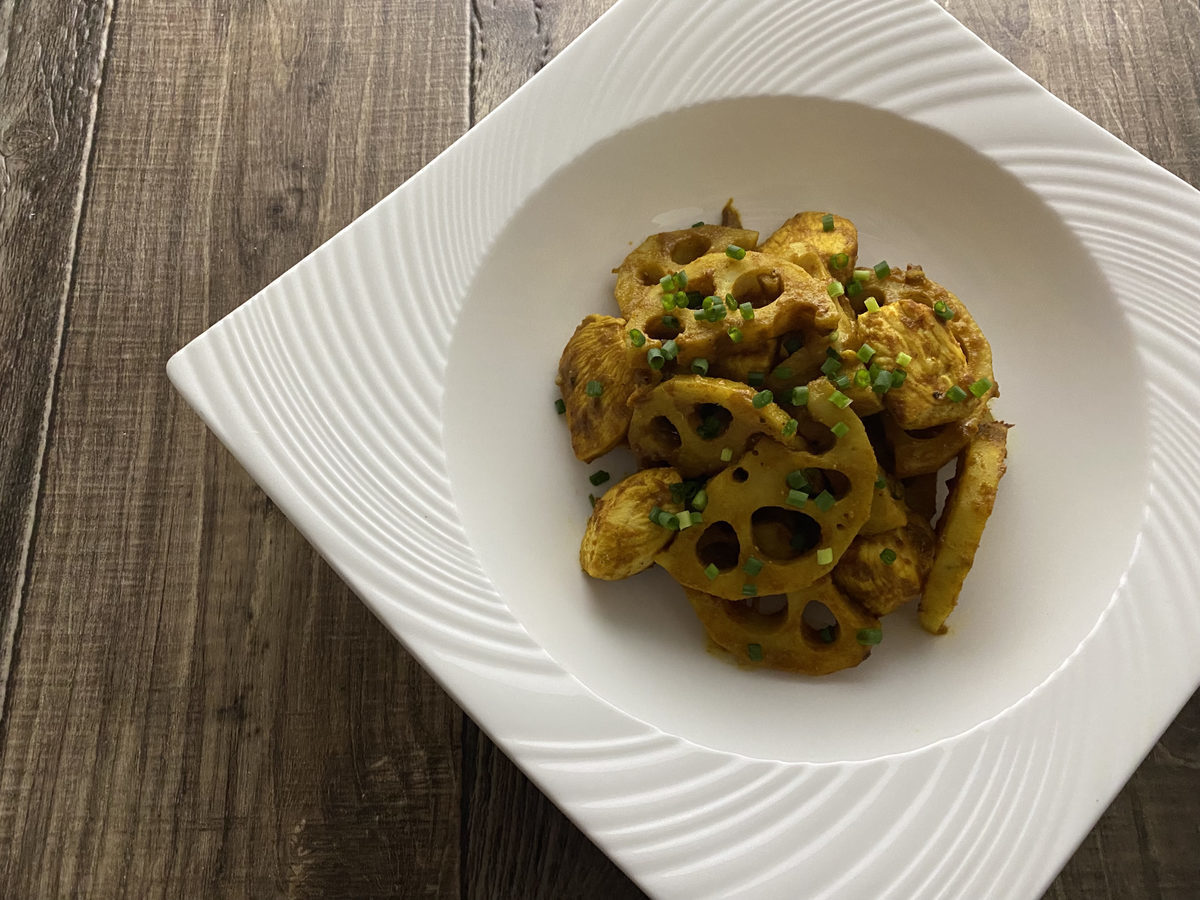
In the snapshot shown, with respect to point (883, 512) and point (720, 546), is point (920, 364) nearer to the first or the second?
point (883, 512)

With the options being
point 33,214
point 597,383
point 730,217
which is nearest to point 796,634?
point 597,383

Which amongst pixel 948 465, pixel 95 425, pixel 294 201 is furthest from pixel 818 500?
pixel 95 425

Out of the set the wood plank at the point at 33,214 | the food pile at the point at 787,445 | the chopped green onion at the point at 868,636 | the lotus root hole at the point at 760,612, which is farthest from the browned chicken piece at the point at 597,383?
the wood plank at the point at 33,214

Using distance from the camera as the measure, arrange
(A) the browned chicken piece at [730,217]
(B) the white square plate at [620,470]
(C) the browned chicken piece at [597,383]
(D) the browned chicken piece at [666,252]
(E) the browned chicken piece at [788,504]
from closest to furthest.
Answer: (B) the white square plate at [620,470], (E) the browned chicken piece at [788,504], (C) the browned chicken piece at [597,383], (D) the browned chicken piece at [666,252], (A) the browned chicken piece at [730,217]

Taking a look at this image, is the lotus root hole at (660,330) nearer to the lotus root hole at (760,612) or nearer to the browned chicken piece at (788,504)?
the browned chicken piece at (788,504)

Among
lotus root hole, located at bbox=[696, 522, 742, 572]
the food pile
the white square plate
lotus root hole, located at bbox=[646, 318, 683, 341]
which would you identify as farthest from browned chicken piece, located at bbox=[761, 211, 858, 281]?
lotus root hole, located at bbox=[696, 522, 742, 572]

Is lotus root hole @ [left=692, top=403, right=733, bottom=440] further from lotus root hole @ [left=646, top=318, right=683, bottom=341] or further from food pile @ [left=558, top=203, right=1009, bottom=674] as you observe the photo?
lotus root hole @ [left=646, top=318, right=683, bottom=341]

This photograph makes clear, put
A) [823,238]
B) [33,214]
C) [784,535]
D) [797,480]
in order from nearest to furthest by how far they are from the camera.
Result: 1. [797,480]
2. [784,535]
3. [823,238]
4. [33,214]
